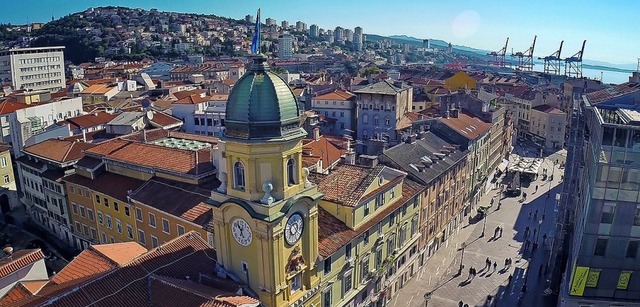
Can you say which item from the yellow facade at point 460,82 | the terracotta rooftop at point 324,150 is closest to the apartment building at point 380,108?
the terracotta rooftop at point 324,150

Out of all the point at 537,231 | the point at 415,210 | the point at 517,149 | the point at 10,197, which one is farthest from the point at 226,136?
the point at 517,149

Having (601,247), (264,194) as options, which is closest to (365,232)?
(264,194)

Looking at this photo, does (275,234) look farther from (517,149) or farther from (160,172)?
(517,149)

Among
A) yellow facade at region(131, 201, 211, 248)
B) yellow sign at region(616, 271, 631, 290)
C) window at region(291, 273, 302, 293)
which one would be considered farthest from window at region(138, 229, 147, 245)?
yellow sign at region(616, 271, 631, 290)

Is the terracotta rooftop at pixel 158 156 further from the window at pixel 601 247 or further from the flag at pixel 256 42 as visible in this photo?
the window at pixel 601 247

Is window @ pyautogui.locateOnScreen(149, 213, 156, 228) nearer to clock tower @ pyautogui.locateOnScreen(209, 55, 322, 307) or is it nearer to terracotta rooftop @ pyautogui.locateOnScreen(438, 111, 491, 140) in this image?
clock tower @ pyautogui.locateOnScreen(209, 55, 322, 307)

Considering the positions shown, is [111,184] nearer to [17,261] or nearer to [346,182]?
[17,261]
